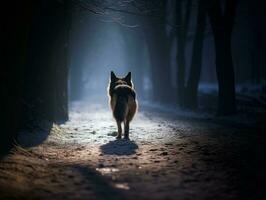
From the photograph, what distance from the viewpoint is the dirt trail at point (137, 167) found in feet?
23.1

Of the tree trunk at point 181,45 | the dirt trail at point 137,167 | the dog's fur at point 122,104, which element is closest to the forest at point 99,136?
the dirt trail at point 137,167

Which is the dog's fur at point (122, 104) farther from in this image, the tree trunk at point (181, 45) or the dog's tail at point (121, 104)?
the tree trunk at point (181, 45)

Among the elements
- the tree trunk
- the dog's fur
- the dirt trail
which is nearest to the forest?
the dirt trail

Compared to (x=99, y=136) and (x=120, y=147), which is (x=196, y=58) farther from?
(x=120, y=147)

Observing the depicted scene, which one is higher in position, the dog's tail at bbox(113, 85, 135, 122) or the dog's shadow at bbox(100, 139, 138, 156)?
the dog's tail at bbox(113, 85, 135, 122)

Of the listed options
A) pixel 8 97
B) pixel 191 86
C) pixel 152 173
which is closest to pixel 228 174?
pixel 152 173

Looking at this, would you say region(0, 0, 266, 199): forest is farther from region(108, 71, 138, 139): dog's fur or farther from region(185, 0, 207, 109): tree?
region(108, 71, 138, 139): dog's fur

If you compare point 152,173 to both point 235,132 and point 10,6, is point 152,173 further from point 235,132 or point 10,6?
point 235,132

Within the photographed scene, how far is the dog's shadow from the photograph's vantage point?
36.4 feet

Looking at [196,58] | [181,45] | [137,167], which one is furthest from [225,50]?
[137,167]

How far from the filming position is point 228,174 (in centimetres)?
820

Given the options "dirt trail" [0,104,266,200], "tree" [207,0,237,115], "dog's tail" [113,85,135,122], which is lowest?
"dirt trail" [0,104,266,200]

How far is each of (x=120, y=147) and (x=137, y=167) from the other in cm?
285

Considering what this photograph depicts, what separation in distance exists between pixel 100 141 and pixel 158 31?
22696mm
